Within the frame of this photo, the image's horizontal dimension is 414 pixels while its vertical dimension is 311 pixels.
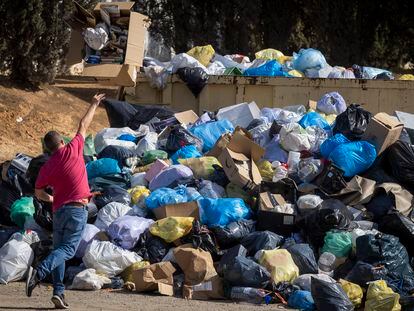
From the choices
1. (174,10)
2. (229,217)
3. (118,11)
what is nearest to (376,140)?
(229,217)

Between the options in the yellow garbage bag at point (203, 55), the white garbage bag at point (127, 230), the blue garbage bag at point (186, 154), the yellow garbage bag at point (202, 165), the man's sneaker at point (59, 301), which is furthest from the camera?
the yellow garbage bag at point (203, 55)

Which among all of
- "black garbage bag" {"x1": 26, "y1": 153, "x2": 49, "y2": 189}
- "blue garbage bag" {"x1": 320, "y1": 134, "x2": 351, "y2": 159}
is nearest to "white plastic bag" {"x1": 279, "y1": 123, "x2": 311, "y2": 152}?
"blue garbage bag" {"x1": 320, "y1": 134, "x2": 351, "y2": 159}

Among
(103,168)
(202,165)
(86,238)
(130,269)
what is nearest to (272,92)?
(202,165)

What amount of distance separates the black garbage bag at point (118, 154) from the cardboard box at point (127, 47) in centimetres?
187

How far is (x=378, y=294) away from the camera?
6637 millimetres

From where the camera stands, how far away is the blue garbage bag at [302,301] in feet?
21.9

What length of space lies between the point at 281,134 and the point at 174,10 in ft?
31.9

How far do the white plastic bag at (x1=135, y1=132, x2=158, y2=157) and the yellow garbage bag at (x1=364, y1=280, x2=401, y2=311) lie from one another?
3.60 meters

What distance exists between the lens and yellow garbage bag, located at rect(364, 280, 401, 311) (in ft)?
21.4

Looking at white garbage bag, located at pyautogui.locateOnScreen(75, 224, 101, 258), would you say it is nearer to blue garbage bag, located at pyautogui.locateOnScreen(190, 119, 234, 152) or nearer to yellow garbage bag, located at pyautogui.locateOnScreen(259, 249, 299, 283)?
yellow garbage bag, located at pyautogui.locateOnScreen(259, 249, 299, 283)

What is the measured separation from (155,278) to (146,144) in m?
2.57

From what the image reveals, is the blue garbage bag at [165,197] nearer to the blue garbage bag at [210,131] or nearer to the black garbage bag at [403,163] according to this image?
the blue garbage bag at [210,131]

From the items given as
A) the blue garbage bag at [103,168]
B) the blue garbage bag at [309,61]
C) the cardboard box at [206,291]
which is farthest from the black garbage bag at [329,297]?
the blue garbage bag at [309,61]

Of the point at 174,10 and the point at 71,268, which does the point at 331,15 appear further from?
the point at 71,268
